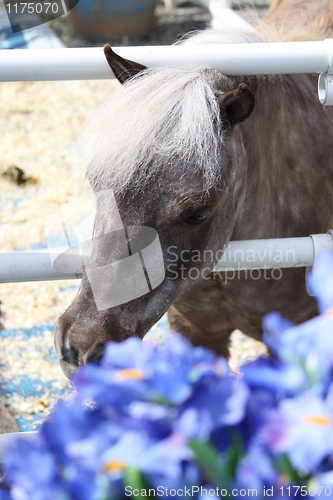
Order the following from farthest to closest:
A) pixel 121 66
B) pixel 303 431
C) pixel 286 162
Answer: pixel 286 162 → pixel 121 66 → pixel 303 431

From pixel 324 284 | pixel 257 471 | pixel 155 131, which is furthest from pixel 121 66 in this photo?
pixel 257 471

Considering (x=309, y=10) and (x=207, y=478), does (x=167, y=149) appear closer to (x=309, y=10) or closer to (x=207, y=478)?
(x=207, y=478)

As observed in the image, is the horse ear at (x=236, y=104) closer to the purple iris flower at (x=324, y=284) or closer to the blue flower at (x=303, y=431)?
the purple iris flower at (x=324, y=284)

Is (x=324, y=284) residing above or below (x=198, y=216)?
above

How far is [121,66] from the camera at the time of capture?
0.94 meters

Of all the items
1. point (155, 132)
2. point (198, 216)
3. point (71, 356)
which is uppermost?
point (155, 132)

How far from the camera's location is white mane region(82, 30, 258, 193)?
894 millimetres

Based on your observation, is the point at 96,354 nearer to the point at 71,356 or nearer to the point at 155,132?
the point at 71,356

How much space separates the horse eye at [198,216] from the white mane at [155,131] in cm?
5

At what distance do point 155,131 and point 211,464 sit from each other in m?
0.65

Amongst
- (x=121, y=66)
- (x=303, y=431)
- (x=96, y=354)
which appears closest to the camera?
(x=303, y=431)

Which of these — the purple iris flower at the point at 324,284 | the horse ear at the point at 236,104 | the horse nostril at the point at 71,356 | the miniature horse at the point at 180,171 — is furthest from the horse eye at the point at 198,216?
the purple iris flower at the point at 324,284

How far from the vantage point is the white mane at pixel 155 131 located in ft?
2.93

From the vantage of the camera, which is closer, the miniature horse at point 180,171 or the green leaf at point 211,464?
the green leaf at point 211,464
